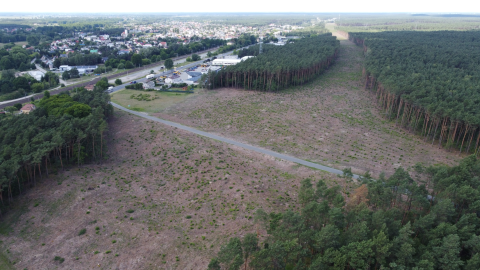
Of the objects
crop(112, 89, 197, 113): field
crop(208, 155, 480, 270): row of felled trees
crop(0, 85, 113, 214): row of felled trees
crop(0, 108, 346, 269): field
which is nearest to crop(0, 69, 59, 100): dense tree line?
crop(112, 89, 197, 113): field

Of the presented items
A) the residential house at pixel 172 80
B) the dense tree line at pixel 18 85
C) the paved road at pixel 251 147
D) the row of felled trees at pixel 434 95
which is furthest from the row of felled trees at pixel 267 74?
the dense tree line at pixel 18 85

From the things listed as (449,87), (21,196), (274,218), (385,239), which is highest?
(449,87)

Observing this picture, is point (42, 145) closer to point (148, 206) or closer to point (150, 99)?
point (148, 206)

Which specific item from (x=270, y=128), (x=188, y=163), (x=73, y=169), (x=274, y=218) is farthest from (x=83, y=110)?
(x=274, y=218)

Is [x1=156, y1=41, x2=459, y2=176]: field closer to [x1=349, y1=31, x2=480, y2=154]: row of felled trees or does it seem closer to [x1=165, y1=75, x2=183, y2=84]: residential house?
[x1=349, y1=31, x2=480, y2=154]: row of felled trees

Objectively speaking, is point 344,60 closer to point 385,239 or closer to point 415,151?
point 415,151

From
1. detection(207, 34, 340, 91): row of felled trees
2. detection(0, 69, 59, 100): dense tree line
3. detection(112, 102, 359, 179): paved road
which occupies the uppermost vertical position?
detection(207, 34, 340, 91): row of felled trees

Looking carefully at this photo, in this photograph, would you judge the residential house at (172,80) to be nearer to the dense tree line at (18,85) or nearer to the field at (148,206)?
the dense tree line at (18,85)
